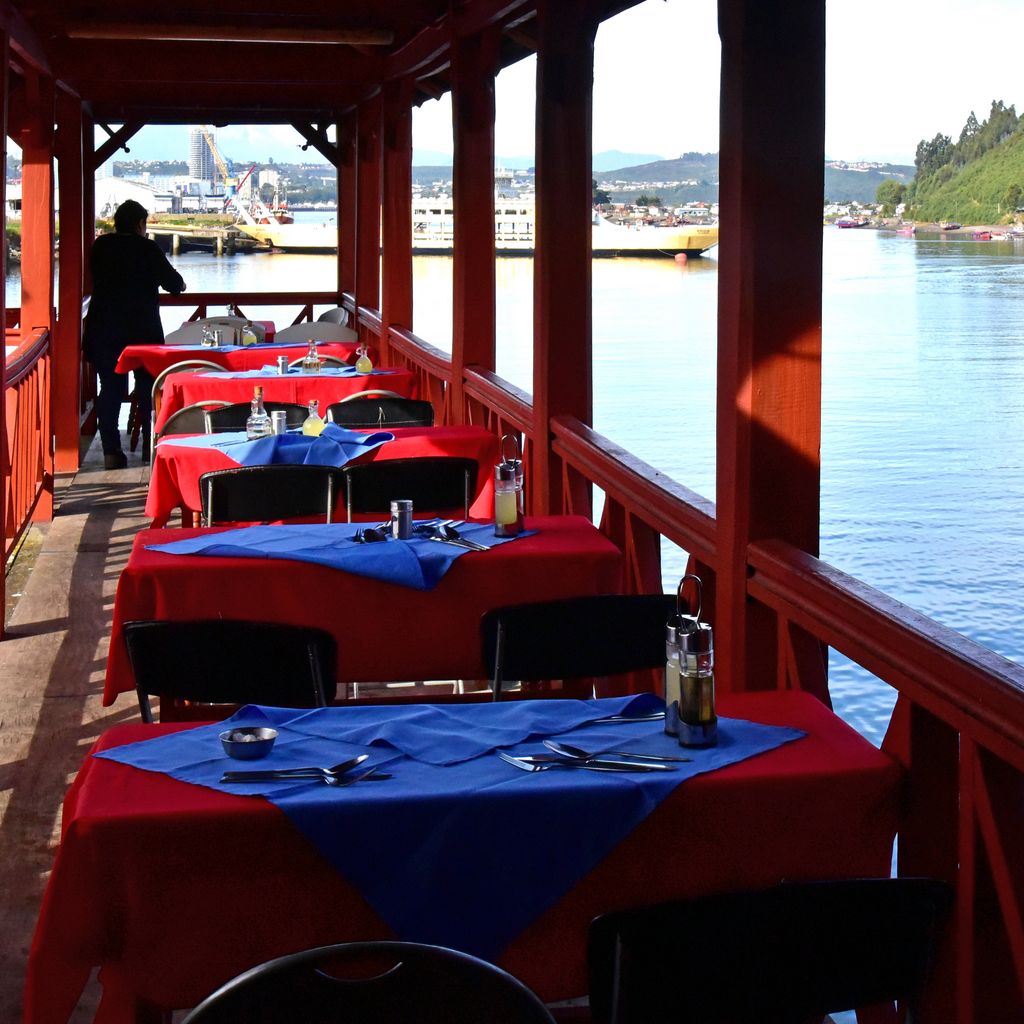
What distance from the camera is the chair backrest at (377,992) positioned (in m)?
1.43

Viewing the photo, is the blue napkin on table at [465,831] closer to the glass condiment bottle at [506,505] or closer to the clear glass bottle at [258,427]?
the glass condiment bottle at [506,505]

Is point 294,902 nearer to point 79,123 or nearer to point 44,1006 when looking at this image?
point 44,1006

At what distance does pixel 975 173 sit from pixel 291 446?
8.93ft

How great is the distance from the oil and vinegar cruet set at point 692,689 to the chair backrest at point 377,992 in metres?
0.91

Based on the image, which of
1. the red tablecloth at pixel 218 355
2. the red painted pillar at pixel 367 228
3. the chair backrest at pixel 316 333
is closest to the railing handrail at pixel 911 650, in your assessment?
the red tablecloth at pixel 218 355

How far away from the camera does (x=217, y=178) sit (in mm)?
25453

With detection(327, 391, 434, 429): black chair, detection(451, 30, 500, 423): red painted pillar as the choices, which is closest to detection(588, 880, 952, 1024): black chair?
detection(327, 391, 434, 429): black chair

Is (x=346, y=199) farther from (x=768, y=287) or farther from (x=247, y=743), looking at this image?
(x=247, y=743)

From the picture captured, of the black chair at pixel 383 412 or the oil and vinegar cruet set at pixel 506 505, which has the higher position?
the black chair at pixel 383 412

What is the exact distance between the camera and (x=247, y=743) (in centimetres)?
227

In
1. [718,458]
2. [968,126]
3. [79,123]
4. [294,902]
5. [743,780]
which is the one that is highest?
[79,123]

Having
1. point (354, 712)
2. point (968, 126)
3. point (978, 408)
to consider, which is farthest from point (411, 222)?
point (978, 408)

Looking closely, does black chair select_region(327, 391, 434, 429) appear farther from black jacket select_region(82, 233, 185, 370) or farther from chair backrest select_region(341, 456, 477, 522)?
black jacket select_region(82, 233, 185, 370)

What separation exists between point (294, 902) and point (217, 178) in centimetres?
2461
